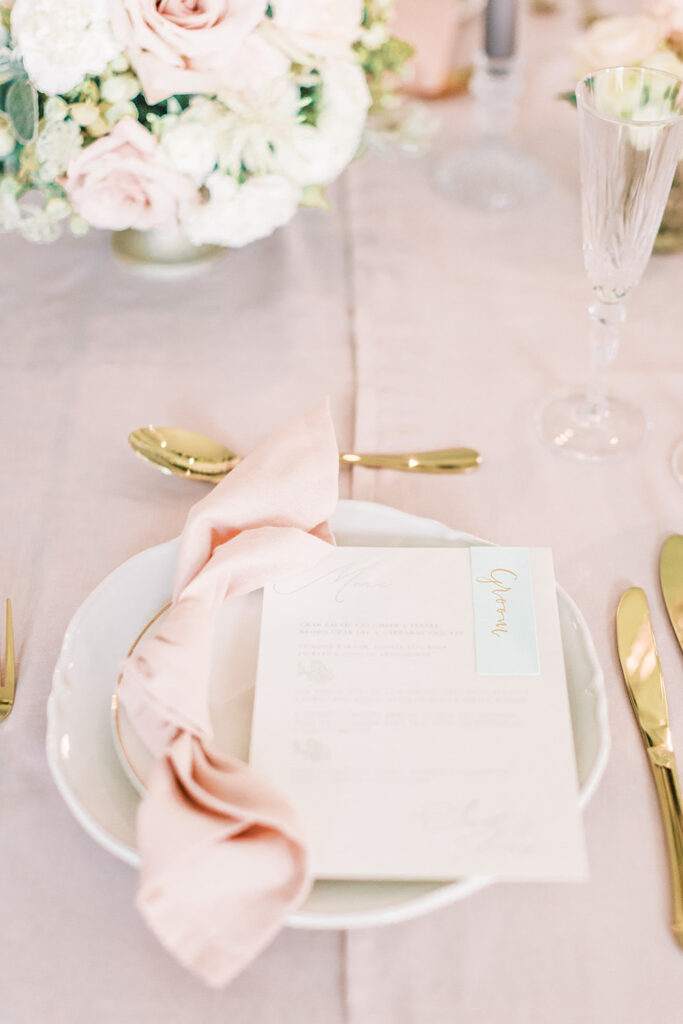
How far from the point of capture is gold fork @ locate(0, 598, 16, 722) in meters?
0.56

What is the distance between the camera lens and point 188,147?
709 mm

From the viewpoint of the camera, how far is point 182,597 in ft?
1.73

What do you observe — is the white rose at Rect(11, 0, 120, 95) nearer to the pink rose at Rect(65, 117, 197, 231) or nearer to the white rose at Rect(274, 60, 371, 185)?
the pink rose at Rect(65, 117, 197, 231)

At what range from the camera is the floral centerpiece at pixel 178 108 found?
659mm

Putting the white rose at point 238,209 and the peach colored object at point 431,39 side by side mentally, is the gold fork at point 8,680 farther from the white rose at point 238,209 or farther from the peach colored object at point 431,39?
the peach colored object at point 431,39

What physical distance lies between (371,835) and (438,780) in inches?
1.9

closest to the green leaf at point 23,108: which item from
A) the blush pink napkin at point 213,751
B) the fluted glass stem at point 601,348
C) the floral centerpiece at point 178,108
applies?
the floral centerpiece at point 178,108

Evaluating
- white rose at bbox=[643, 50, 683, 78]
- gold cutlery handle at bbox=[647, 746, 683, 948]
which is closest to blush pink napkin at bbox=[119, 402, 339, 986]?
gold cutlery handle at bbox=[647, 746, 683, 948]

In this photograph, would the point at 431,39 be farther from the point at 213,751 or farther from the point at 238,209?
the point at 213,751

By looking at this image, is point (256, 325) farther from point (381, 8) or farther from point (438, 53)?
point (438, 53)

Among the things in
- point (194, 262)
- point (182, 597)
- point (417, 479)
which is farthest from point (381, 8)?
point (182, 597)

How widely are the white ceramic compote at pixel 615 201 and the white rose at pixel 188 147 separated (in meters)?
0.30
